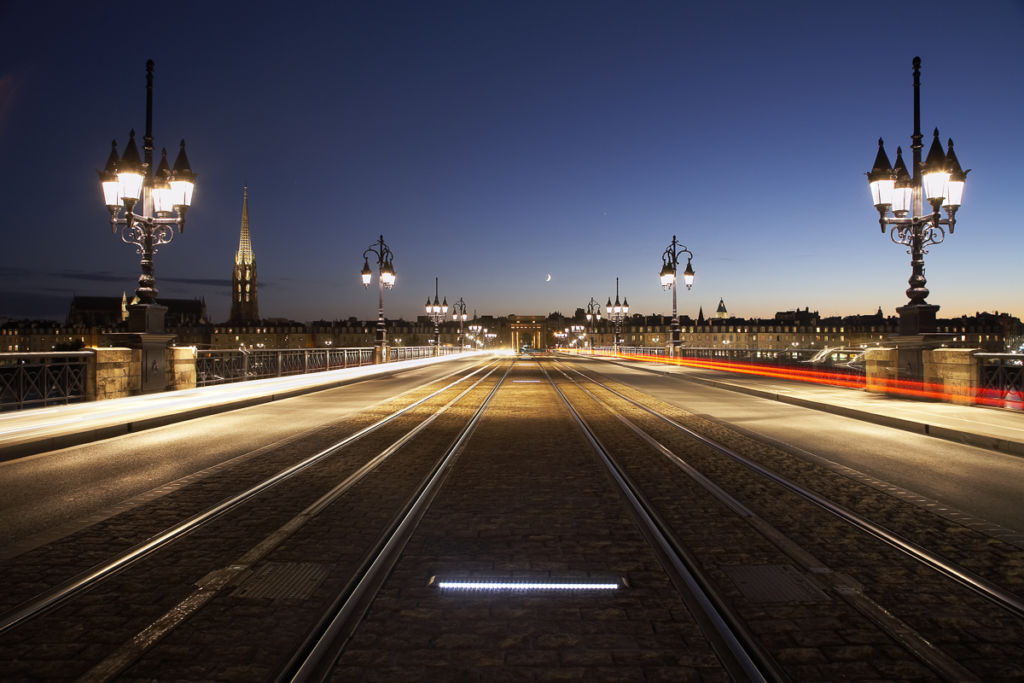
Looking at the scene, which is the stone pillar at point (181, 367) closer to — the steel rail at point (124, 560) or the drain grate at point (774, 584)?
the steel rail at point (124, 560)

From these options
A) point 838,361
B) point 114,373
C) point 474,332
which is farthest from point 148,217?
point 474,332

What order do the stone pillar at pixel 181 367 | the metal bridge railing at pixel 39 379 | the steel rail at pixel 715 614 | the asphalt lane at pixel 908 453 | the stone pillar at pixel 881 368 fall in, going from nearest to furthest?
the steel rail at pixel 715 614 < the asphalt lane at pixel 908 453 < the metal bridge railing at pixel 39 379 < the stone pillar at pixel 881 368 < the stone pillar at pixel 181 367

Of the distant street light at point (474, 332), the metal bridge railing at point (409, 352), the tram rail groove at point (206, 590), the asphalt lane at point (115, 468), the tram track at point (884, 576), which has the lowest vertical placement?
the asphalt lane at point (115, 468)

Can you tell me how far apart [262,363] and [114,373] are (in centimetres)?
1054

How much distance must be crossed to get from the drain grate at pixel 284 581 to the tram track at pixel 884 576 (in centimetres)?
326

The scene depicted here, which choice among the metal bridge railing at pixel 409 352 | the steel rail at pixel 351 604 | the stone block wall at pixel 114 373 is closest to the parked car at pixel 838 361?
the steel rail at pixel 351 604

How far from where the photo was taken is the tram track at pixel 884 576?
336 centimetres

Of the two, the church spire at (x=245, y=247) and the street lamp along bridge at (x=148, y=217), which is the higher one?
the church spire at (x=245, y=247)

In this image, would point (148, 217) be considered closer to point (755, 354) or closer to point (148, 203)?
point (148, 203)

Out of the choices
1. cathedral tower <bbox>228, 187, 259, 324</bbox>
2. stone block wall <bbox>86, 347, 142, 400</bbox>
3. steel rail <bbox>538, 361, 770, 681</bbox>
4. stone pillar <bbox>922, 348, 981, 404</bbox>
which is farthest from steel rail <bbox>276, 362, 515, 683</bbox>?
cathedral tower <bbox>228, 187, 259, 324</bbox>

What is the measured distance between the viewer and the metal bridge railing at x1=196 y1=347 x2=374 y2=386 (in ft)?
67.5

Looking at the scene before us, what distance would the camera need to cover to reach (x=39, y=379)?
43.0 feet

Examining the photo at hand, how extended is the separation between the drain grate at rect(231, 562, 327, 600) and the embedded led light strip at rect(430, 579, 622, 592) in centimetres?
78

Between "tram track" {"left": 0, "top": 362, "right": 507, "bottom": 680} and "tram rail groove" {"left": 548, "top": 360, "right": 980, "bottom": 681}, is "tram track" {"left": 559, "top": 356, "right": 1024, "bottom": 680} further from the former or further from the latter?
"tram track" {"left": 0, "top": 362, "right": 507, "bottom": 680}
